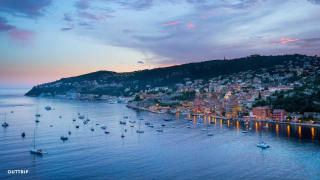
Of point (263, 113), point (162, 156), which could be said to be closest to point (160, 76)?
point (263, 113)

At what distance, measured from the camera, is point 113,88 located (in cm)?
11506

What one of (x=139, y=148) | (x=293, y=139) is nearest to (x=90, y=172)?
(x=139, y=148)

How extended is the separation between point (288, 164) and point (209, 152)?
5.46 meters

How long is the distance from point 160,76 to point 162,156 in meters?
95.9

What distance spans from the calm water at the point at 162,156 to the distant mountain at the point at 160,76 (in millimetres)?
75268

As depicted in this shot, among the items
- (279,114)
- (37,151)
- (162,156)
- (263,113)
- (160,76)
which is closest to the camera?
(37,151)

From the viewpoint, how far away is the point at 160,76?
116 m

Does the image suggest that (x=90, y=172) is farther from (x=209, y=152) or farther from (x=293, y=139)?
(x=293, y=139)

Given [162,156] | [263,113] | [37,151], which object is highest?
[263,113]

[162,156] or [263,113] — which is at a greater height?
[263,113]

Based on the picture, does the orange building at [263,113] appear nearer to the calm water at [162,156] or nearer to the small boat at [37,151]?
the calm water at [162,156]

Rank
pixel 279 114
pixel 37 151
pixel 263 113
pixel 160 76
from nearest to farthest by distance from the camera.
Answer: pixel 37 151 → pixel 279 114 → pixel 263 113 → pixel 160 76

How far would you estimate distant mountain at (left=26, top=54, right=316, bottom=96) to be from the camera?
347 ft

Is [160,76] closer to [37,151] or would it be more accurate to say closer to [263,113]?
[263,113]
